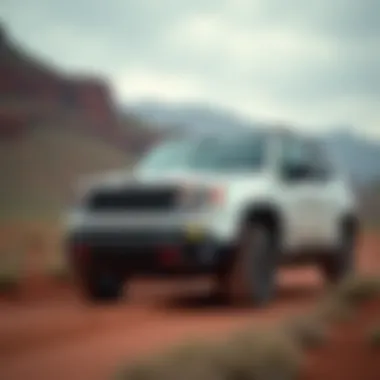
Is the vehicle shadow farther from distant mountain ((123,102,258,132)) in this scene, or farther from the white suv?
distant mountain ((123,102,258,132))

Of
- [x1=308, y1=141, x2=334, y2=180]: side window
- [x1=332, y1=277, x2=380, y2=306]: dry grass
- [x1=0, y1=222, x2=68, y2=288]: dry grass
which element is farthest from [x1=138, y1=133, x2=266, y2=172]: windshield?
[x1=332, y1=277, x2=380, y2=306]: dry grass

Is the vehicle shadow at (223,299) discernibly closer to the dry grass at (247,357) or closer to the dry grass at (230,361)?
the dry grass at (247,357)

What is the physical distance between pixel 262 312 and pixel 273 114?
2.88 feet

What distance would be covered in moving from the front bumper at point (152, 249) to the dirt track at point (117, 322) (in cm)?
19

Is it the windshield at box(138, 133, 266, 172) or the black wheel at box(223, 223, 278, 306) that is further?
the black wheel at box(223, 223, 278, 306)

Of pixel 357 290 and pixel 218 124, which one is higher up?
pixel 218 124

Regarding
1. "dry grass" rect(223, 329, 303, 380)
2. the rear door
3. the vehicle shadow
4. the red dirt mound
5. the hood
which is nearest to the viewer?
"dry grass" rect(223, 329, 303, 380)

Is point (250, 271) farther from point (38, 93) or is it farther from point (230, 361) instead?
point (38, 93)

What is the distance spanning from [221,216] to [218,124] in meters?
0.40

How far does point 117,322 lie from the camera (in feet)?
16.1

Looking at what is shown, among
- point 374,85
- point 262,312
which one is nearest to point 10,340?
point 262,312

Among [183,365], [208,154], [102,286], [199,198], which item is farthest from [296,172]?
[183,365]

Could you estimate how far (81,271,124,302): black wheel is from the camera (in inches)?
199

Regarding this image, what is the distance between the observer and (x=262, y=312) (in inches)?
199
